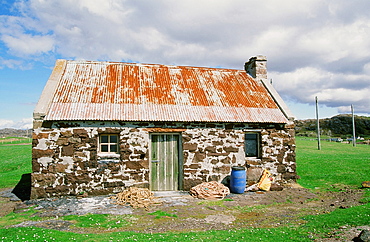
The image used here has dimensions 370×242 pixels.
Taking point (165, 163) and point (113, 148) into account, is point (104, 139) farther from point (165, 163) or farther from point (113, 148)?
point (165, 163)

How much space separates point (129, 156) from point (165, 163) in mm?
1485

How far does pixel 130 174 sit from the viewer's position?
9852 millimetres

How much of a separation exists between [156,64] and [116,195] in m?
7.19

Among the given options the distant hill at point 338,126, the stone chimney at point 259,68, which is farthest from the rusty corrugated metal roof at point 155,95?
the distant hill at point 338,126

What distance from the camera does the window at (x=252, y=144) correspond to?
37.0 ft

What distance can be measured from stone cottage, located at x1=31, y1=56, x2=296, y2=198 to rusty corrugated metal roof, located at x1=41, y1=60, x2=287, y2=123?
4cm

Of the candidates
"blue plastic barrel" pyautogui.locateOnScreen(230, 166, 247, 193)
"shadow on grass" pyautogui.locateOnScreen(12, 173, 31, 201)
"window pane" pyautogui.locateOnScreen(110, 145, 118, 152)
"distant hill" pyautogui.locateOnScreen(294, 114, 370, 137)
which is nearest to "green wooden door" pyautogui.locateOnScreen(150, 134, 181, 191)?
"window pane" pyautogui.locateOnScreen(110, 145, 118, 152)

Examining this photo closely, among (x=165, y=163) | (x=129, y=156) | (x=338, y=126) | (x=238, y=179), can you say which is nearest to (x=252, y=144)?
(x=238, y=179)

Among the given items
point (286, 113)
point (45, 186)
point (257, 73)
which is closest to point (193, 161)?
point (286, 113)

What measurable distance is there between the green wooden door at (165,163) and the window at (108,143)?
1439 millimetres

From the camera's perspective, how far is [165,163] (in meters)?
10.4

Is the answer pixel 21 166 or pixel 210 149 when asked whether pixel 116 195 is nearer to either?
pixel 210 149

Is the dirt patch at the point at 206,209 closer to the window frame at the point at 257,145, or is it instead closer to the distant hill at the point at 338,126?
the window frame at the point at 257,145

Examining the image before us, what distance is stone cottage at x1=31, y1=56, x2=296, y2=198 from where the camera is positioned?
9430 millimetres
